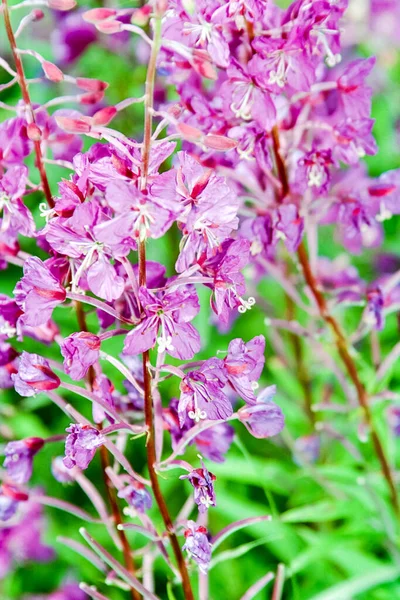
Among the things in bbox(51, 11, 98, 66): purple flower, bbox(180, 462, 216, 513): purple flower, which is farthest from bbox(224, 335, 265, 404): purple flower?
bbox(51, 11, 98, 66): purple flower

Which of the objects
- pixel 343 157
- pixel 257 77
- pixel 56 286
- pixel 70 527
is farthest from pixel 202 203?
pixel 70 527

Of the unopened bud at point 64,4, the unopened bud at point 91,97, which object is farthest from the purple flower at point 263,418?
the unopened bud at point 64,4

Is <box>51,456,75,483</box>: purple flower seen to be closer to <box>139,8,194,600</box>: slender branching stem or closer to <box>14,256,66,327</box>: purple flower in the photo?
<box>139,8,194,600</box>: slender branching stem

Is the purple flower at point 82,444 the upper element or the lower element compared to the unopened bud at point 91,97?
lower

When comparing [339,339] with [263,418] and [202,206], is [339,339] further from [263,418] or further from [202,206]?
[202,206]

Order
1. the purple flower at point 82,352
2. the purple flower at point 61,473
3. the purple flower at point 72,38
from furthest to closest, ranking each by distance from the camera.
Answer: the purple flower at point 72,38, the purple flower at point 61,473, the purple flower at point 82,352

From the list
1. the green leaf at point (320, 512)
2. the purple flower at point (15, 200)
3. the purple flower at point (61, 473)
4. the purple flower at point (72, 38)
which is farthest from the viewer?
the purple flower at point (72, 38)

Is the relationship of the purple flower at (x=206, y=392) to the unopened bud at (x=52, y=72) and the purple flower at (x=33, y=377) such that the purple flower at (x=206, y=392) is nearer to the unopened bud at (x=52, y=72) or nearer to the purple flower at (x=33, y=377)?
the purple flower at (x=33, y=377)
